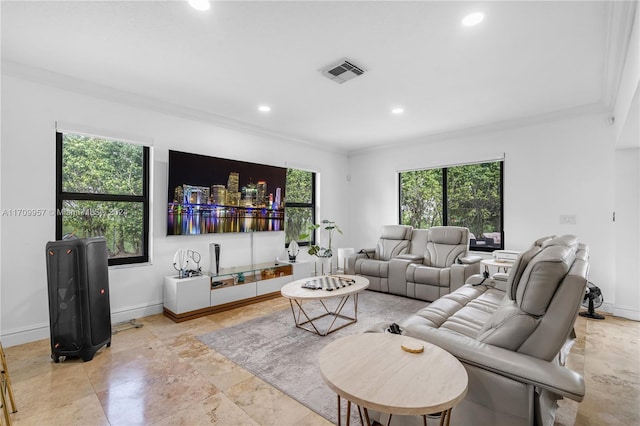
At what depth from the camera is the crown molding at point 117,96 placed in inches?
112

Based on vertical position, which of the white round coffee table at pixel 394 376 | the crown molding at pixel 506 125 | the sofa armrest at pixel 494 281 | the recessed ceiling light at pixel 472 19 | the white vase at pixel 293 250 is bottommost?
the sofa armrest at pixel 494 281

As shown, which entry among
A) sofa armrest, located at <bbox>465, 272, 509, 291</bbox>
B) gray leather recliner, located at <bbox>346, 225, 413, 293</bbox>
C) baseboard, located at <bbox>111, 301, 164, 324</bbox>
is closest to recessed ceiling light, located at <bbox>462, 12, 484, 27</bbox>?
sofa armrest, located at <bbox>465, 272, 509, 291</bbox>

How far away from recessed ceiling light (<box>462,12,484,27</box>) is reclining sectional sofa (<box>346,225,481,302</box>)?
291 cm

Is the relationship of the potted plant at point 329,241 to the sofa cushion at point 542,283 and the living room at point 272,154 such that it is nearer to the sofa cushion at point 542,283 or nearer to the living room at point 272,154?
the living room at point 272,154

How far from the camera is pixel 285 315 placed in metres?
3.65

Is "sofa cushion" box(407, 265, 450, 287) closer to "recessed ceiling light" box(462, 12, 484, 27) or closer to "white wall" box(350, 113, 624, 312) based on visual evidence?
"white wall" box(350, 113, 624, 312)

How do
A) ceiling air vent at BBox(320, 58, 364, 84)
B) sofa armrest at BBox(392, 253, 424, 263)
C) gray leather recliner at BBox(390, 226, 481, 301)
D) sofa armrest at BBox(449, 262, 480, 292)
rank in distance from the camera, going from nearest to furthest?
ceiling air vent at BBox(320, 58, 364, 84) → sofa armrest at BBox(449, 262, 480, 292) → gray leather recliner at BBox(390, 226, 481, 301) → sofa armrest at BBox(392, 253, 424, 263)

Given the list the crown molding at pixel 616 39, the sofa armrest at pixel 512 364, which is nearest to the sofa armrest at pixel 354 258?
the sofa armrest at pixel 512 364

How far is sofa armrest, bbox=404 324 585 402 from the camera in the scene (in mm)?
1188

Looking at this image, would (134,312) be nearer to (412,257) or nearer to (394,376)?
(394,376)

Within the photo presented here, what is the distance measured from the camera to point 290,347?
2779 mm

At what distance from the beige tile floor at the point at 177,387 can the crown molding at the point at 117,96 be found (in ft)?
8.26

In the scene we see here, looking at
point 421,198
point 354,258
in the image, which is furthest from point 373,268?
point 421,198

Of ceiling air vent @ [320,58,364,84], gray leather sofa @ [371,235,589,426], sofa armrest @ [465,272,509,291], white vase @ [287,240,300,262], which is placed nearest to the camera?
gray leather sofa @ [371,235,589,426]
